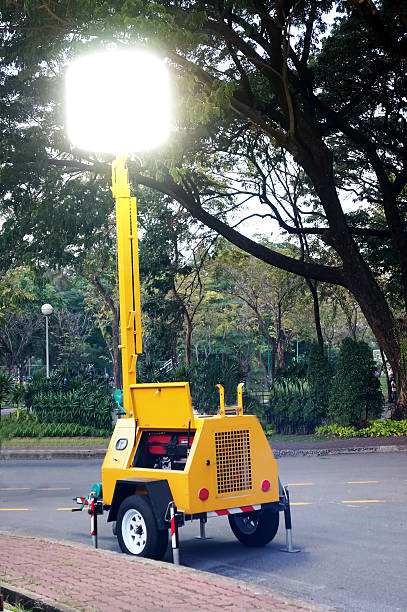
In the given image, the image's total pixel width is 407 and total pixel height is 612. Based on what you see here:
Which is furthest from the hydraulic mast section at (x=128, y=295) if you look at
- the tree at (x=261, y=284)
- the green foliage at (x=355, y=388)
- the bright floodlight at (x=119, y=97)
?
the tree at (x=261, y=284)

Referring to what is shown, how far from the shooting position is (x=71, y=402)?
25.1 m

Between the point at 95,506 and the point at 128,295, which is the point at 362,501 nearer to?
the point at 95,506

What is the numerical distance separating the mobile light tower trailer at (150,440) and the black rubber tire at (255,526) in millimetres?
11

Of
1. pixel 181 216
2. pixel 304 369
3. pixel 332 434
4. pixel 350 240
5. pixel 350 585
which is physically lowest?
pixel 350 585

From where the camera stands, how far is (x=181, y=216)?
30812 mm

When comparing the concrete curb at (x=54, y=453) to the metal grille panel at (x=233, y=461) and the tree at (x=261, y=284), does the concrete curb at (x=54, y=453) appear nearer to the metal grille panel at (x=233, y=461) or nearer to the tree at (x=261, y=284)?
the metal grille panel at (x=233, y=461)

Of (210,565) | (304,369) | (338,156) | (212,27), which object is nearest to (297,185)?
(338,156)

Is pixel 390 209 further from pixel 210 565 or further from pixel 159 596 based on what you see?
pixel 159 596

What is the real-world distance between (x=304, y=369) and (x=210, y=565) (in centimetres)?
1896

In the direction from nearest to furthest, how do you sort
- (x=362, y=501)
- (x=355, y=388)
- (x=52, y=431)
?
(x=362, y=501) < (x=355, y=388) < (x=52, y=431)

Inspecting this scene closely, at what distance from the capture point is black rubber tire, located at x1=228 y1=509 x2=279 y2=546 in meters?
9.24

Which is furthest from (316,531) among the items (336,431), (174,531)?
(336,431)

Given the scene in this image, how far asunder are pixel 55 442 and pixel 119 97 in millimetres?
15350

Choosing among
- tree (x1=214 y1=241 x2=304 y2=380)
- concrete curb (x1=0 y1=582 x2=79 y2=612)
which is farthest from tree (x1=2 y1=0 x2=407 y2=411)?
tree (x1=214 y1=241 x2=304 y2=380)
